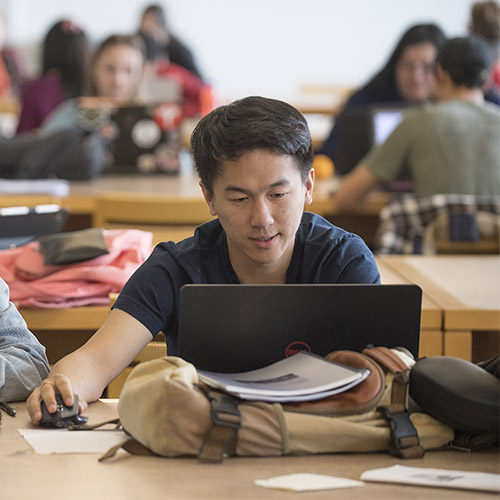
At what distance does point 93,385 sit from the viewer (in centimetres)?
128

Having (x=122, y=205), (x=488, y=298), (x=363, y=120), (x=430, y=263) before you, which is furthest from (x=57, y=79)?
(x=488, y=298)

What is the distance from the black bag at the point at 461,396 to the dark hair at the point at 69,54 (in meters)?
3.39

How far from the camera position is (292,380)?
110 cm

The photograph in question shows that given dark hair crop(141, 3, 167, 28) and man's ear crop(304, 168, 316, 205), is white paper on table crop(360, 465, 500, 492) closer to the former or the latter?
man's ear crop(304, 168, 316, 205)

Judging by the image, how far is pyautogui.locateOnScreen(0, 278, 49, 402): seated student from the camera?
1277 mm

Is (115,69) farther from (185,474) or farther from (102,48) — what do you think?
(185,474)

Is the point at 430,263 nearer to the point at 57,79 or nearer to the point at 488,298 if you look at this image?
the point at 488,298

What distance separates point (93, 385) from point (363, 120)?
2.70 metres

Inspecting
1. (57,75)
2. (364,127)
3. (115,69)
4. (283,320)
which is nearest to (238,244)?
(283,320)

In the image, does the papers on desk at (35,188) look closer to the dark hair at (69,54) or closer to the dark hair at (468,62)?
the dark hair at (69,54)

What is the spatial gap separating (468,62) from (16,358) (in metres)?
2.20

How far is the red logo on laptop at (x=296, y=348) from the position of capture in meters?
1.17

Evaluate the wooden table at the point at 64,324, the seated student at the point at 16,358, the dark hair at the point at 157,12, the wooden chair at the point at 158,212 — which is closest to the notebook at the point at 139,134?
the wooden chair at the point at 158,212

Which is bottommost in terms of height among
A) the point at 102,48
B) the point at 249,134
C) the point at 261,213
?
the point at 261,213
